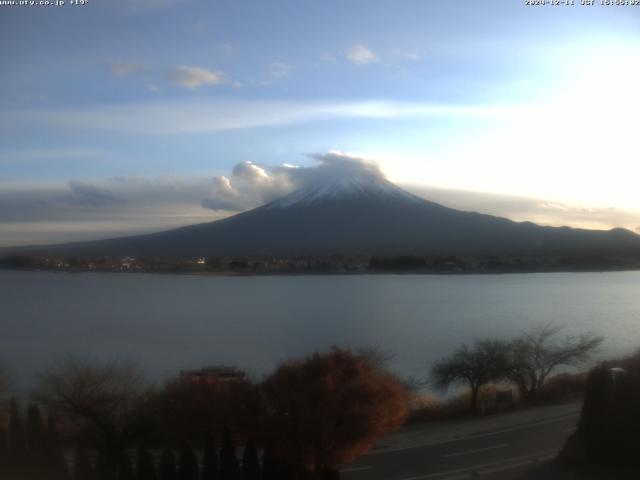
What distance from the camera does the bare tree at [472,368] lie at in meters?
7.62

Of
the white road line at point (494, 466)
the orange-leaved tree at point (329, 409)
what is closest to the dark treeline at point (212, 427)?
the orange-leaved tree at point (329, 409)

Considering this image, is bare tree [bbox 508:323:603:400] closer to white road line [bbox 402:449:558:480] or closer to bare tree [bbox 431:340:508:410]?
bare tree [bbox 431:340:508:410]

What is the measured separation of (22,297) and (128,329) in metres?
5.56

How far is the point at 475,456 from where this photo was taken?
15.5ft

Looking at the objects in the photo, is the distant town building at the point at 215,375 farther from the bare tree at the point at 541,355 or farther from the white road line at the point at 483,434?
the bare tree at the point at 541,355

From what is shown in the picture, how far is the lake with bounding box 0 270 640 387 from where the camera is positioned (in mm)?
9016

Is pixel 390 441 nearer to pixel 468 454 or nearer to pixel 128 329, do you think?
pixel 468 454

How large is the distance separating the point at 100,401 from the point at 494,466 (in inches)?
121

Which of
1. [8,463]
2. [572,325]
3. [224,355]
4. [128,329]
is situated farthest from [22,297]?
[8,463]

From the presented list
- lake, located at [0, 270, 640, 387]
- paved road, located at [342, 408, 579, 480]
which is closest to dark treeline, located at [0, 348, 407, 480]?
paved road, located at [342, 408, 579, 480]

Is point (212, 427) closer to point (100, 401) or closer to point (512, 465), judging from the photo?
point (100, 401)

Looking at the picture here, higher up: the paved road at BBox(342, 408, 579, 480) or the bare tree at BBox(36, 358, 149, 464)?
the bare tree at BBox(36, 358, 149, 464)

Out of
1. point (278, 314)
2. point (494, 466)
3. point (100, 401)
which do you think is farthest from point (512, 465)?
point (278, 314)

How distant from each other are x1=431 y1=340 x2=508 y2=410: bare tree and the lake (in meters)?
0.35
